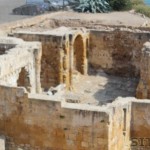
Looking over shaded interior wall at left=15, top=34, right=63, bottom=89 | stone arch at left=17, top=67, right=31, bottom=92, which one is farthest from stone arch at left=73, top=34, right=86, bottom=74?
stone arch at left=17, top=67, right=31, bottom=92

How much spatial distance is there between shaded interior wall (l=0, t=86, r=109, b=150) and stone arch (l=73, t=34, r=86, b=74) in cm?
962

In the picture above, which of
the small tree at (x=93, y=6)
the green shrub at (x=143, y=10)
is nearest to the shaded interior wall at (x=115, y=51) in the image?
the small tree at (x=93, y=6)

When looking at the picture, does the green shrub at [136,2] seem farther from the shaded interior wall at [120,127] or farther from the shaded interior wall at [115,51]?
the shaded interior wall at [120,127]

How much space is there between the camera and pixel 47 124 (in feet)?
39.0

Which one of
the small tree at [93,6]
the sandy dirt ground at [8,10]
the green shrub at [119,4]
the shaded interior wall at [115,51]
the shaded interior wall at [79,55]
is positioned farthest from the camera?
the green shrub at [119,4]

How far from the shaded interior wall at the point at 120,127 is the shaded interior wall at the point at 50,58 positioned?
8.02 m

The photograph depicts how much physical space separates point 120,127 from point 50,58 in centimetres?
852

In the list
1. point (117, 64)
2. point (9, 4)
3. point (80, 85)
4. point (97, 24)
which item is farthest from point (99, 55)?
point (9, 4)

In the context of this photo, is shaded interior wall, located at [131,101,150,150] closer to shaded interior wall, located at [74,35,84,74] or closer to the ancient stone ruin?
the ancient stone ruin

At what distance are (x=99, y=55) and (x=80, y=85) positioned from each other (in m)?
2.30

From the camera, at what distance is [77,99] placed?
1791cm

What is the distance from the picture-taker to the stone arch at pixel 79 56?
21844mm

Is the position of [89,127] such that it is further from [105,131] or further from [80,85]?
[80,85]

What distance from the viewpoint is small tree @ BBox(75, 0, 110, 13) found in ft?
97.3
